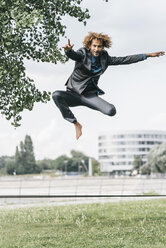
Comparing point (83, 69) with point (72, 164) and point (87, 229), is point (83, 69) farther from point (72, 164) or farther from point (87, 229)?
point (72, 164)

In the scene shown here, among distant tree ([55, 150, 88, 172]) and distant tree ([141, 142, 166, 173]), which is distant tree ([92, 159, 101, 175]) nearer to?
distant tree ([55, 150, 88, 172])

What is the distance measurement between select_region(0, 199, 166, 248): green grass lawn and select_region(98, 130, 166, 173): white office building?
557 ft

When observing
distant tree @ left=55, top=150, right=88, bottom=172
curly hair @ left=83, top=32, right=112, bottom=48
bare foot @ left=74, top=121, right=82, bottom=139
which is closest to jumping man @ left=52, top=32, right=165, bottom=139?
curly hair @ left=83, top=32, right=112, bottom=48

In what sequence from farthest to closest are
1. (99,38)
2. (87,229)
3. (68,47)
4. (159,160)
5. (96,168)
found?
(96,168)
(159,160)
(87,229)
(99,38)
(68,47)

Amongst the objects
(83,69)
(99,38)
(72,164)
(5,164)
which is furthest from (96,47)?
(72,164)

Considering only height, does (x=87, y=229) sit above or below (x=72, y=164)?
below

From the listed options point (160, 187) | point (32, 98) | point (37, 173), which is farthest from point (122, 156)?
point (32, 98)

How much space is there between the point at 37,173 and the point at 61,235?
14467 centimetres

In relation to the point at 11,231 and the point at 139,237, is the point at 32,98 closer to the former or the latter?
the point at 11,231

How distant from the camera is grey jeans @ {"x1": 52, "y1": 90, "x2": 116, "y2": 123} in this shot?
6495mm

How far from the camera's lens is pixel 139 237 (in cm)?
1197

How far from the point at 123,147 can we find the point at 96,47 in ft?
604

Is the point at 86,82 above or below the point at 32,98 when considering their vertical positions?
below

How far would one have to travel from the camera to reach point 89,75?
6.82m
